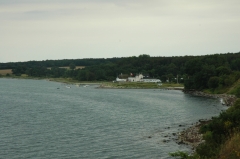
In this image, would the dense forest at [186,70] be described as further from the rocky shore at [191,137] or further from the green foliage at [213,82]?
the rocky shore at [191,137]

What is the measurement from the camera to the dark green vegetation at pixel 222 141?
18.6m

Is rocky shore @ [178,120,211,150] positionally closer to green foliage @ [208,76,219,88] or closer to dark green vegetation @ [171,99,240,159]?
dark green vegetation @ [171,99,240,159]

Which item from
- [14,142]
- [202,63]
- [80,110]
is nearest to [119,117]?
[80,110]

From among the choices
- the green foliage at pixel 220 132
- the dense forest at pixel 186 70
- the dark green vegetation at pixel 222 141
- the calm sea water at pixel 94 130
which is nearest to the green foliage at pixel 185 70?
the dense forest at pixel 186 70

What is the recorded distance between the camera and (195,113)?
56.6m

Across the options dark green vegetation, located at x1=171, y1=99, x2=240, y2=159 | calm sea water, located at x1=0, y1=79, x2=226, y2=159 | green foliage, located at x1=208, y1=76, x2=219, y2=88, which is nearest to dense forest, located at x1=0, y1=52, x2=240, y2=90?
green foliage, located at x1=208, y1=76, x2=219, y2=88

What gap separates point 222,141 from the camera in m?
24.7

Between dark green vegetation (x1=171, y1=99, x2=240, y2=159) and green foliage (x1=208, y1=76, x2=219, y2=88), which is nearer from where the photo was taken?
dark green vegetation (x1=171, y1=99, x2=240, y2=159)

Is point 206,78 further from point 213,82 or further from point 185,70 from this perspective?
point 185,70

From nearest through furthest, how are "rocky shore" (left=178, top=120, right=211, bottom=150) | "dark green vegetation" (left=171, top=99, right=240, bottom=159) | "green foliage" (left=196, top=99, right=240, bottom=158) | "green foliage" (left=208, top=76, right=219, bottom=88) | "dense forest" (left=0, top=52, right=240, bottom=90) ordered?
"dark green vegetation" (left=171, top=99, right=240, bottom=159) → "green foliage" (left=196, top=99, right=240, bottom=158) → "rocky shore" (left=178, top=120, right=211, bottom=150) → "green foliage" (left=208, top=76, right=219, bottom=88) → "dense forest" (left=0, top=52, right=240, bottom=90)

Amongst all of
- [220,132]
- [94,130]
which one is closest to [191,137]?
[220,132]

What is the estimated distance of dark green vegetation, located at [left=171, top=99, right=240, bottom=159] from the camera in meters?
18.6

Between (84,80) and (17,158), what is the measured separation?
13602 cm

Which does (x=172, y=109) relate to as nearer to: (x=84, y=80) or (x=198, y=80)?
(x=198, y=80)
